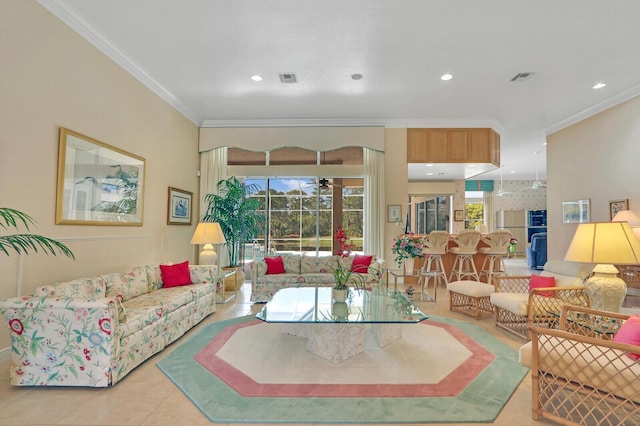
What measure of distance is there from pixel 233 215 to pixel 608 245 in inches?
210

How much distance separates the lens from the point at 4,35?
2670 mm

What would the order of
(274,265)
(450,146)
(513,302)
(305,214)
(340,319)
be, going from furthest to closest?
(305,214) → (450,146) → (274,265) → (513,302) → (340,319)

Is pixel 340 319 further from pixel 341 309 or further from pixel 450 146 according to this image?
pixel 450 146

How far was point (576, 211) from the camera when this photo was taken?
616 centimetres

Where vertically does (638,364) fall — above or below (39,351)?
above

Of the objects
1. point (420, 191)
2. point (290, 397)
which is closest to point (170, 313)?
point (290, 397)

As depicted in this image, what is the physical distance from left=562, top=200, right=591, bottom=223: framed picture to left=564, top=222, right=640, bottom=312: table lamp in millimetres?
4197

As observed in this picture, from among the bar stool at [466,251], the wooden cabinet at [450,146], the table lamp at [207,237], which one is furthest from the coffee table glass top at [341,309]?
the wooden cabinet at [450,146]

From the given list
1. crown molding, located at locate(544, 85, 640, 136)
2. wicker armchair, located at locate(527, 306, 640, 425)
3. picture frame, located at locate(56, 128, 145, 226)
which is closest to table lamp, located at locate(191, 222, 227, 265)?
picture frame, located at locate(56, 128, 145, 226)

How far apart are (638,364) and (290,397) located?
207cm

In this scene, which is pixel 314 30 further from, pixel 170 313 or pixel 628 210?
pixel 628 210

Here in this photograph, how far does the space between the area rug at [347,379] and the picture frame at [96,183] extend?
1794mm

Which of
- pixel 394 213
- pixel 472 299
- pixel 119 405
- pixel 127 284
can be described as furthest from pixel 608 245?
pixel 127 284

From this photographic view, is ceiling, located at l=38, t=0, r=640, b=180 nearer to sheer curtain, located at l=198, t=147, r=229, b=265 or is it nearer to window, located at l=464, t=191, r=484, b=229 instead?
sheer curtain, located at l=198, t=147, r=229, b=265
